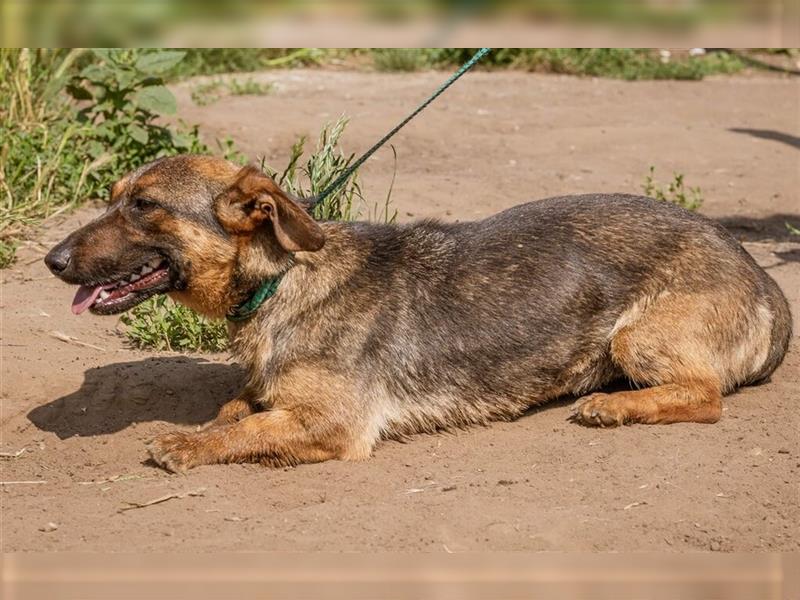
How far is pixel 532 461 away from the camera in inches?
228

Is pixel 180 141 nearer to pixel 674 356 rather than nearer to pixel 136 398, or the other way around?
pixel 136 398

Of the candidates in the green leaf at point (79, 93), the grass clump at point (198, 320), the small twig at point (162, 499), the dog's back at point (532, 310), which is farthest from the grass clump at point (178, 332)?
the green leaf at point (79, 93)

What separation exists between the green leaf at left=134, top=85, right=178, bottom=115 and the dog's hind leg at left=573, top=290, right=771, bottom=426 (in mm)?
4734

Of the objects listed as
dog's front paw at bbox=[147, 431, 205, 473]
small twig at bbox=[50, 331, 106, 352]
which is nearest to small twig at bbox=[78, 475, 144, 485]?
dog's front paw at bbox=[147, 431, 205, 473]

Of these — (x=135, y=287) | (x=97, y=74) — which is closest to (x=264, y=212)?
(x=135, y=287)

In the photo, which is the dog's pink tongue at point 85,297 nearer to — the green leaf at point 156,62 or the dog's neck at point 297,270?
the dog's neck at point 297,270

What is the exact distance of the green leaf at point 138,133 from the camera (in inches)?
383

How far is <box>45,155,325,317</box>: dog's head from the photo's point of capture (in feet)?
18.8

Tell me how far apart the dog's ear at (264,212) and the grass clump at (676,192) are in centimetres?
441

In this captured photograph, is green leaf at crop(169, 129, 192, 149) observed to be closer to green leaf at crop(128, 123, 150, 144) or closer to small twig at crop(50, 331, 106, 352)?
green leaf at crop(128, 123, 150, 144)

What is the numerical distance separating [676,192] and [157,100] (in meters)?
4.38

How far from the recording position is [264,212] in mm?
5746

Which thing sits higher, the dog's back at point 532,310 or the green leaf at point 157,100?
the green leaf at point 157,100

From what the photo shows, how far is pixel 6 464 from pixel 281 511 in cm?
165
